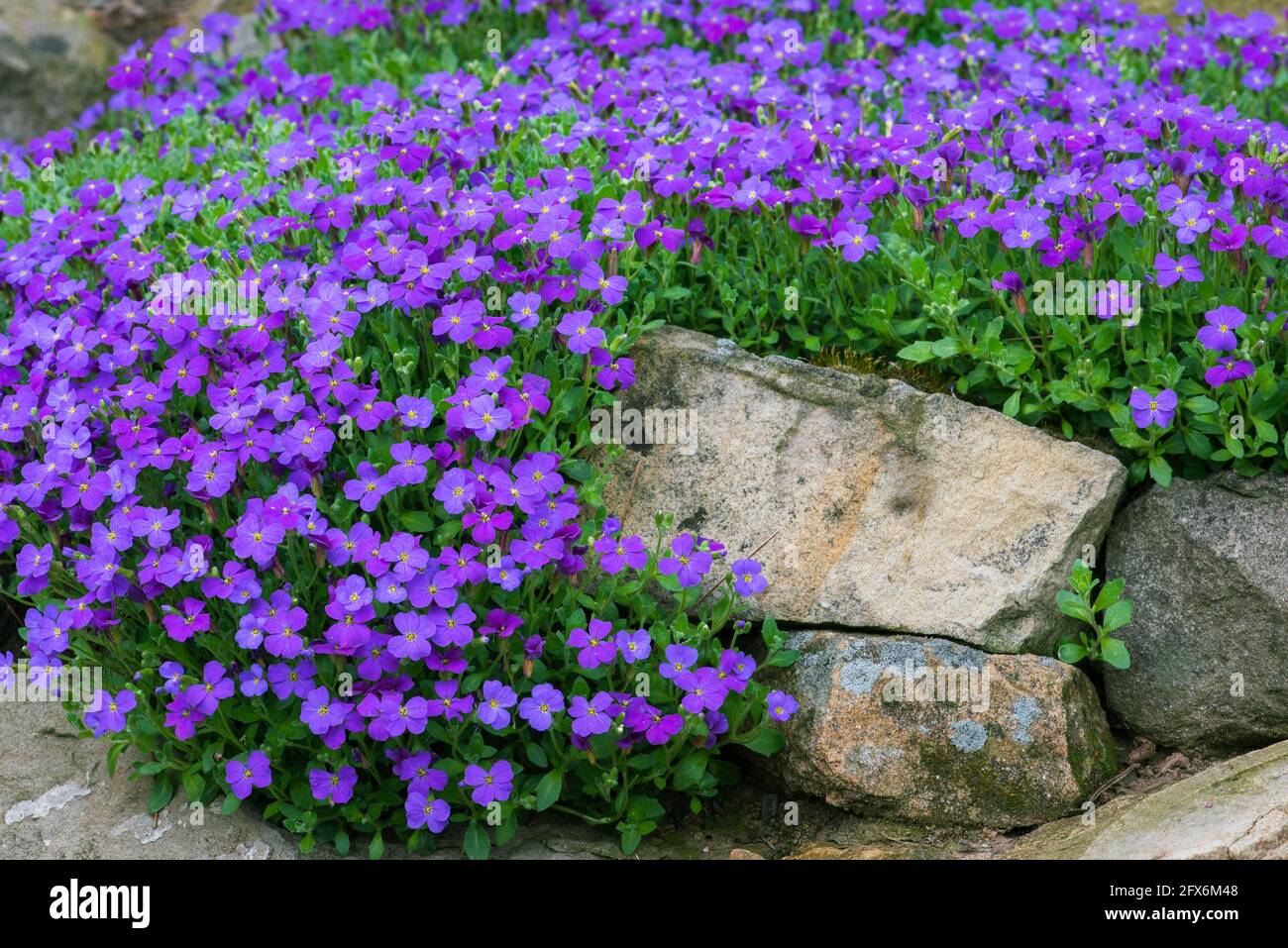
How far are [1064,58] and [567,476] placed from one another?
333 cm

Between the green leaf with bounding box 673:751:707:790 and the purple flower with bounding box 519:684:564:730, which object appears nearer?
the purple flower with bounding box 519:684:564:730

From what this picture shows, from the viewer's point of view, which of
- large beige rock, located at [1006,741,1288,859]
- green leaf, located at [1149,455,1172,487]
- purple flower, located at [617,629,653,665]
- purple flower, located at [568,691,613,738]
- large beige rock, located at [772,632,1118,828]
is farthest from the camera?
green leaf, located at [1149,455,1172,487]

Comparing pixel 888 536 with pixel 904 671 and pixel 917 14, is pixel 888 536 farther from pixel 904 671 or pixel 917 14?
pixel 917 14

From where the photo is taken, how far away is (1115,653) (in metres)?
3.85

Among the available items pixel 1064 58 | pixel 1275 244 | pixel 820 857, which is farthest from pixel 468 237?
pixel 1064 58

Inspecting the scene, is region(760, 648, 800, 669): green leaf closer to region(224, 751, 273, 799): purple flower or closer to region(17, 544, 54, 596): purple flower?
region(224, 751, 273, 799): purple flower

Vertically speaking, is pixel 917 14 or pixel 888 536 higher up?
pixel 917 14

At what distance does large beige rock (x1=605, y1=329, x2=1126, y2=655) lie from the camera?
3.98 metres

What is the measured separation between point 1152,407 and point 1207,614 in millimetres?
633

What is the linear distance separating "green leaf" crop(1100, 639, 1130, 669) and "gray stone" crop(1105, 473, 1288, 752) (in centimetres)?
22

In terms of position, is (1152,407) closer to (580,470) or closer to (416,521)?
(580,470)

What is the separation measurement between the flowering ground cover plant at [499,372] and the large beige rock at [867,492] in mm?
161

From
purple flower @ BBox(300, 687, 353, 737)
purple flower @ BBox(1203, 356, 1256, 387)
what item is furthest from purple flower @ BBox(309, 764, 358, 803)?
purple flower @ BBox(1203, 356, 1256, 387)

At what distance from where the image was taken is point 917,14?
657 centimetres
